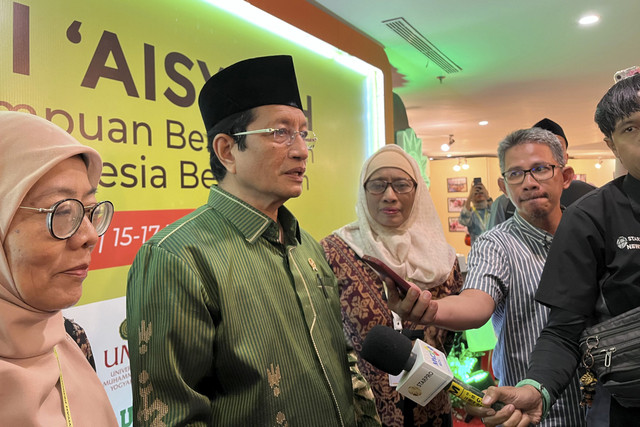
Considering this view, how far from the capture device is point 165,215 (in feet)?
7.98

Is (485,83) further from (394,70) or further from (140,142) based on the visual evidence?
(140,142)

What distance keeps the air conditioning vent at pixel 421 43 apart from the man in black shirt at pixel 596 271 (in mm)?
3605

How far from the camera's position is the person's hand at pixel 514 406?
1070mm

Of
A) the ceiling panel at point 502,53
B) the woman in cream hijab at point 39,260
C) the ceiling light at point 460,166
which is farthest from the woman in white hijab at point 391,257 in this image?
the ceiling light at point 460,166

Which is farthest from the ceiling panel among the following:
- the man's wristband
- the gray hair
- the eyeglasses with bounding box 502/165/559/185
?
the man's wristband

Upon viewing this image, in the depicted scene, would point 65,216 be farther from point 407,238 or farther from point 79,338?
point 407,238

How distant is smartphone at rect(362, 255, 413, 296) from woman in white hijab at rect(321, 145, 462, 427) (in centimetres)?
74

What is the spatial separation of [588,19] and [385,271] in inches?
185

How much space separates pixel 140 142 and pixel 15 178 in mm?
1512

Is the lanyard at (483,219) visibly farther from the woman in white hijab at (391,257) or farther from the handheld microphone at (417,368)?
the handheld microphone at (417,368)

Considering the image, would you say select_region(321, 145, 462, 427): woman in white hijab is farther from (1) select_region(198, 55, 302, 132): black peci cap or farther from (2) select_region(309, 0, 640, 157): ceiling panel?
(2) select_region(309, 0, 640, 157): ceiling panel

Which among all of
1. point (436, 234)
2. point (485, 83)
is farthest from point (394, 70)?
point (436, 234)

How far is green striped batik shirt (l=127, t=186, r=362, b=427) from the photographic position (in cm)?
109

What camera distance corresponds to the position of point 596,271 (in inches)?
48.5
